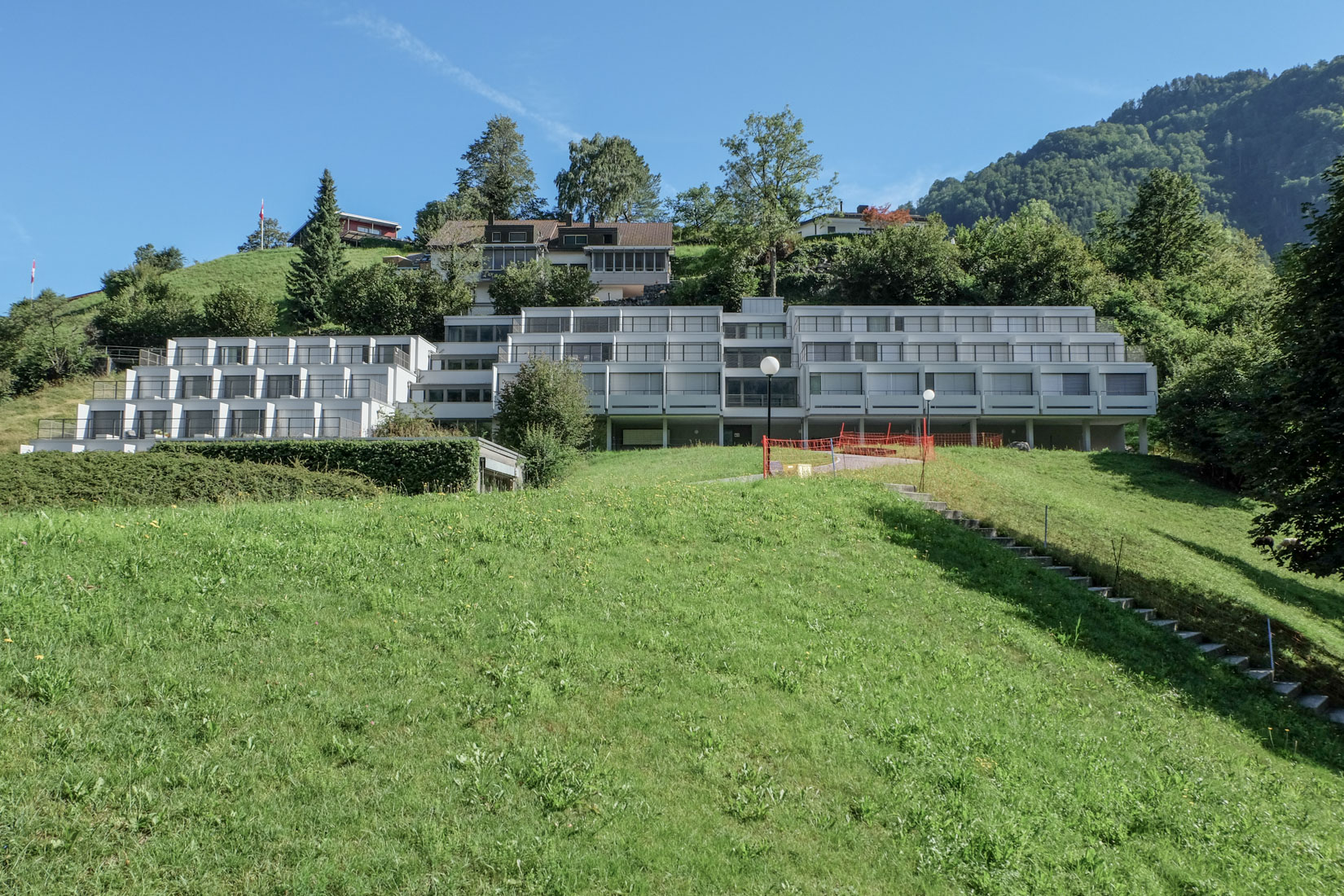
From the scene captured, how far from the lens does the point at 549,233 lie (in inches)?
3713

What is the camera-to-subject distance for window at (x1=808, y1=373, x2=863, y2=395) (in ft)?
184

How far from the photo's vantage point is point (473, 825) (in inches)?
285

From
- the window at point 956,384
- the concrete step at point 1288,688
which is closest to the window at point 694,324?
the window at point 956,384

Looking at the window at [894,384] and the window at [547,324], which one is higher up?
the window at [547,324]

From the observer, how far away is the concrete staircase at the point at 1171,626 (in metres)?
14.6

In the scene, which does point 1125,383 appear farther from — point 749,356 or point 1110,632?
point 1110,632

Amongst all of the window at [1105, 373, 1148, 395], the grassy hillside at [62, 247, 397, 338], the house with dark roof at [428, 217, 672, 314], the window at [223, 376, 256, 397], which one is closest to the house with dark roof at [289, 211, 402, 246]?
the grassy hillside at [62, 247, 397, 338]

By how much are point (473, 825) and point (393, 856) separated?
2.45ft

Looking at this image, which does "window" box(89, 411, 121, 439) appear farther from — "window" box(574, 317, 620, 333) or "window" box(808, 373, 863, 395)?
"window" box(808, 373, 863, 395)

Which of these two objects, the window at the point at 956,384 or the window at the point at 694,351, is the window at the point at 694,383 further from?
the window at the point at 956,384

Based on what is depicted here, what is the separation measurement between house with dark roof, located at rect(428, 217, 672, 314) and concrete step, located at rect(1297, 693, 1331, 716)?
7044 cm

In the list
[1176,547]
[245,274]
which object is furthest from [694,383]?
[245,274]

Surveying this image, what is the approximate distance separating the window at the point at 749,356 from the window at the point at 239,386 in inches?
1285

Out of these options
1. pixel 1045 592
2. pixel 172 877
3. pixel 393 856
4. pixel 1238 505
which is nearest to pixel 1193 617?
pixel 1045 592
